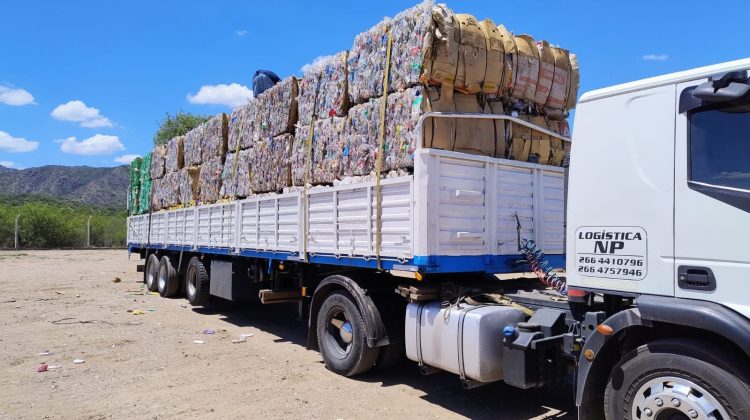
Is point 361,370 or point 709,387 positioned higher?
point 709,387

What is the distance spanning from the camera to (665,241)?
10.5ft

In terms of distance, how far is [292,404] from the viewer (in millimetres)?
5020

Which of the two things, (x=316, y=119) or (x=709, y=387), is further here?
(x=316, y=119)

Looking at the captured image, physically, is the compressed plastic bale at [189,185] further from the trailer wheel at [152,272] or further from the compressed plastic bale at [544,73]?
the compressed plastic bale at [544,73]

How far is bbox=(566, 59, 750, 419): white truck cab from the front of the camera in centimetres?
289

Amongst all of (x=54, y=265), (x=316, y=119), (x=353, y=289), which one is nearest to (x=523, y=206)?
(x=353, y=289)

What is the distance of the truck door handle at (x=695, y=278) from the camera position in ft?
9.84

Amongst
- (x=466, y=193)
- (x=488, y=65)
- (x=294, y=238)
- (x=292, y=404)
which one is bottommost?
(x=292, y=404)

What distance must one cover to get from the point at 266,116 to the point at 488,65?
3.95 metres

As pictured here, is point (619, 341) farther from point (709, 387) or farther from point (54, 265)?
point (54, 265)

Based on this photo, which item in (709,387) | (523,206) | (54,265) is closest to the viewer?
(709,387)

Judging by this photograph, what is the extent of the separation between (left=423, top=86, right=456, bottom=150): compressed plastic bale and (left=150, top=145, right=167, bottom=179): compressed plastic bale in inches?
376

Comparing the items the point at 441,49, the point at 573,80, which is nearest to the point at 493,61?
the point at 441,49

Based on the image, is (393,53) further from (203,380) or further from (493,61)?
(203,380)
